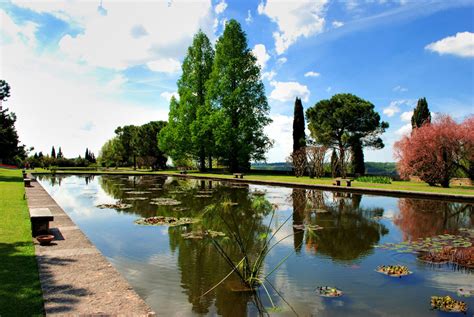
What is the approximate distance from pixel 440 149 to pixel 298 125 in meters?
20.7

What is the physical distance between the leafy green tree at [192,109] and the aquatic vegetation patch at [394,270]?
3353cm

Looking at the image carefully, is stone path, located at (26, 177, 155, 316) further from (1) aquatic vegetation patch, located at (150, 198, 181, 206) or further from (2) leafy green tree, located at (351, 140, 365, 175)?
(2) leafy green tree, located at (351, 140, 365, 175)

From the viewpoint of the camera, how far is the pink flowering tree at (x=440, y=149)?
22.2 metres

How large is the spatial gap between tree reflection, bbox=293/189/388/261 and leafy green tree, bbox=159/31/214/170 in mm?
24693

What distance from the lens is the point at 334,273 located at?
6.12m

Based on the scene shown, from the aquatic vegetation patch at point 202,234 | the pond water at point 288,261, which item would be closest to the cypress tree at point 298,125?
the pond water at point 288,261

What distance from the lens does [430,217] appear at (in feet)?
39.5

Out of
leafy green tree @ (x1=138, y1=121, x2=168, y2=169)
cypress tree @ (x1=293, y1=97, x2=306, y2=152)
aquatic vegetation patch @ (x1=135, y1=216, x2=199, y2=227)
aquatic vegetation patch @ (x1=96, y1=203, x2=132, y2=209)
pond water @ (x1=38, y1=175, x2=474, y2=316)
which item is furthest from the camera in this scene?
leafy green tree @ (x1=138, y1=121, x2=168, y2=169)

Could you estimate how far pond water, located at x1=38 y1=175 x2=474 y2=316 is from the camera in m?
4.82

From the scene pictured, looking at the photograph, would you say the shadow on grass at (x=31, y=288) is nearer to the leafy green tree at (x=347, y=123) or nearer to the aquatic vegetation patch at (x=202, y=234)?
the aquatic vegetation patch at (x=202, y=234)

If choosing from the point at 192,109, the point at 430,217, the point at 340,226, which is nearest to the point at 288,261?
the point at 340,226

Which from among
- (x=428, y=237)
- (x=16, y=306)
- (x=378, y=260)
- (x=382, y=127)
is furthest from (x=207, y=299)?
(x=382, y=127)

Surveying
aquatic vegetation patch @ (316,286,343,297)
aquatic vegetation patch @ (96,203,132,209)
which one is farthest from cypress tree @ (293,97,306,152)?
aquatic vegetation patch @ (316,286,343,297)

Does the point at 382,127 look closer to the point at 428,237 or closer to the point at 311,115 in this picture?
the point at 311,115
